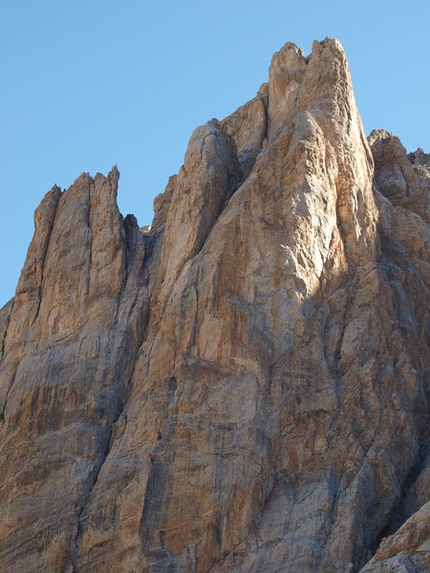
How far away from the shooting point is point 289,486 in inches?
1751

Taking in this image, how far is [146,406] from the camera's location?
1842 inches

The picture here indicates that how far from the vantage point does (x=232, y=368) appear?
46594mm

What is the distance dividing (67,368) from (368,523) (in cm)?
1289

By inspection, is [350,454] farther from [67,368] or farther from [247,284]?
[67,368]

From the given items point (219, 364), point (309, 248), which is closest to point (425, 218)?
point (309, 248)

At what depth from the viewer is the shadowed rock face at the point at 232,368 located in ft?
143

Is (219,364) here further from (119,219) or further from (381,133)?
(381,133)

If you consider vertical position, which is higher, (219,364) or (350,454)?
(219,364)

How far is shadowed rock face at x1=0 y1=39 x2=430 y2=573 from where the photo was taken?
43562 millimetres

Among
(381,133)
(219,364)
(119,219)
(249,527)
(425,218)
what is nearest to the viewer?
(249,527)

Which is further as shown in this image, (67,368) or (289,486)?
(67,368)

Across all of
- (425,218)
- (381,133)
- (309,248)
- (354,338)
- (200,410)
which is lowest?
(200,410)

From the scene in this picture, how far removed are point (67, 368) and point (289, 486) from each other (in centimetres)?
1000

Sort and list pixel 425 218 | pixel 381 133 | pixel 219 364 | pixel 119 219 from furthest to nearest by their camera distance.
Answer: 1. pixel 381 133
2. pixel 425 218
3. pixel 119 219
4. pixel 219 364
